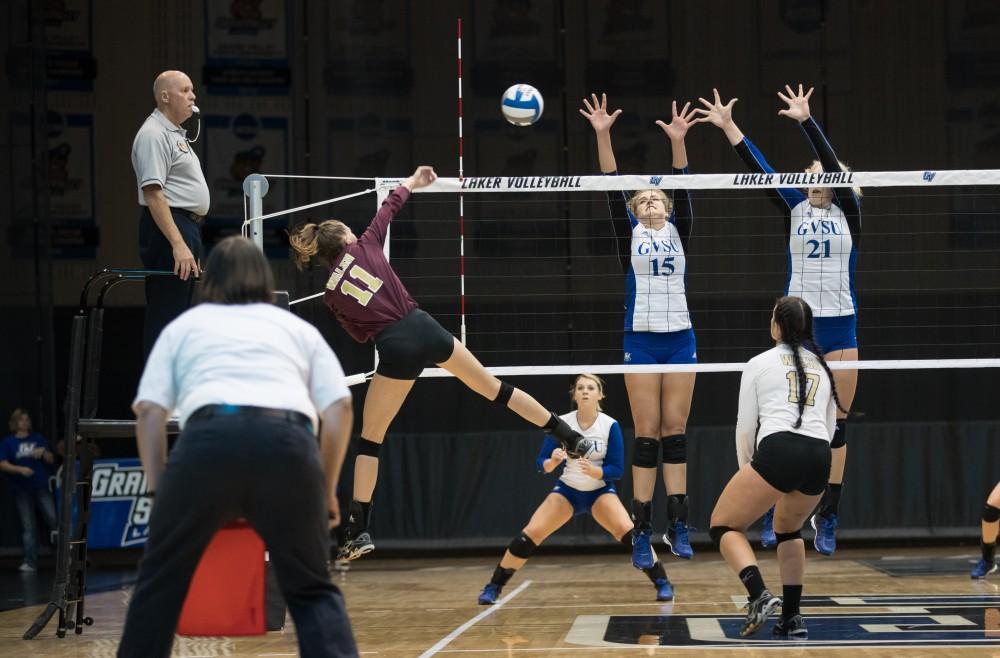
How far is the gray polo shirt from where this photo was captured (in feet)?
20.1

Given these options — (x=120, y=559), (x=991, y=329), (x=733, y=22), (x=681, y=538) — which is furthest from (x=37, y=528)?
(x=991, y=329)

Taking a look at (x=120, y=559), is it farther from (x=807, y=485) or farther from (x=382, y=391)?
(x=807, y=485)

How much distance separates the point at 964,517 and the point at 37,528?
942cm

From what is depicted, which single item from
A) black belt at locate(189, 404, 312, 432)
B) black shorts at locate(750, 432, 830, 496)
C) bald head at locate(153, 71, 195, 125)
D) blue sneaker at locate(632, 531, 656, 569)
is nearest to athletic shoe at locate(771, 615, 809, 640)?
black shorts at locate(750, 432, 830, 496)

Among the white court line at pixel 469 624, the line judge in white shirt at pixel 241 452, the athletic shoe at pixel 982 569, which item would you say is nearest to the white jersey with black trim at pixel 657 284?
the white court line at pixel 469 624

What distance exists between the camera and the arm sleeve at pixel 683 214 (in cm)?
793

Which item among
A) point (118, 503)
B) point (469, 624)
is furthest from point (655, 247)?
point (118, 503)

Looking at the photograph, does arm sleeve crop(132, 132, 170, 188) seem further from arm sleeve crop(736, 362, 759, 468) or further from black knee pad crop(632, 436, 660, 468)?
black knee pad crop(632, 436, 660, 468)

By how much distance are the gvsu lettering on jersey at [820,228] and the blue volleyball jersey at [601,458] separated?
6.04 ft

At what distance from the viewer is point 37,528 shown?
40.4ft

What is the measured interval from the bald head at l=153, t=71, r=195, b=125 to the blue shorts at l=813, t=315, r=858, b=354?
4002 millimetres

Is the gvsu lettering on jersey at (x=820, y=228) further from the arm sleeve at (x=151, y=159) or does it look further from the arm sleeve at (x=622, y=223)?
the arm sleeve at (x=151, y=159)

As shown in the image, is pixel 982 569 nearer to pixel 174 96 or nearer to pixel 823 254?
pixel 823 254

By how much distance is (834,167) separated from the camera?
7559 millimetres
